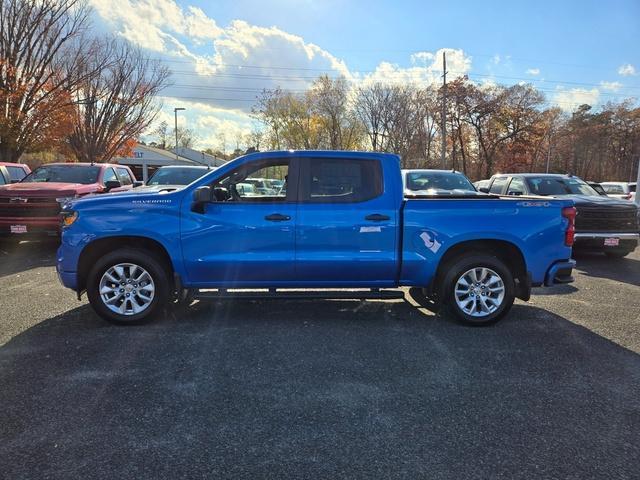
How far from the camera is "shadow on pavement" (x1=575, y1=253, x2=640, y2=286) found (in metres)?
8.20

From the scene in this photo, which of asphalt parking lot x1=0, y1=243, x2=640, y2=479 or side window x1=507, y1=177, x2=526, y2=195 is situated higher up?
side window x1=507, y1=177, x2=526, y2=195

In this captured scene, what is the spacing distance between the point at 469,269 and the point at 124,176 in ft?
34.6

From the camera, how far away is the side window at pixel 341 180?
518 cm

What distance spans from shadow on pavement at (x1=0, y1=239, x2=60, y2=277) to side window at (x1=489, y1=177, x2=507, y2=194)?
10512 mm

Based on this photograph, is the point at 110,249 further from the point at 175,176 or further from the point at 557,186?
the point at 557,186

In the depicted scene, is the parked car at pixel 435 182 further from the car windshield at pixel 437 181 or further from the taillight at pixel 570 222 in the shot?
the taillight at pixel 570 222

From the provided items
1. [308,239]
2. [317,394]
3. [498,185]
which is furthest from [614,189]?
[317,394]

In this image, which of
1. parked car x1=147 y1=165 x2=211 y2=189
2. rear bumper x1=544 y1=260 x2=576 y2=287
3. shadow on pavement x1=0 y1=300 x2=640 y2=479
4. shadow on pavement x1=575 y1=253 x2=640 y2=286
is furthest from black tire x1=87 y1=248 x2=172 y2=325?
shadow on pavement x1=575 y1=253 x2=640 y2=286

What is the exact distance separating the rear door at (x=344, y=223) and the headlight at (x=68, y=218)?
2467mm

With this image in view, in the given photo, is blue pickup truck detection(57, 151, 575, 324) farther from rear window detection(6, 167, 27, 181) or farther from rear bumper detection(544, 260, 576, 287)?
rear window detection(6, 167, 27, 181)

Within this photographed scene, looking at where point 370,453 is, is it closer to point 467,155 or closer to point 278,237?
point 278,237

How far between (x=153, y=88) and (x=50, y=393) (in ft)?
85.7

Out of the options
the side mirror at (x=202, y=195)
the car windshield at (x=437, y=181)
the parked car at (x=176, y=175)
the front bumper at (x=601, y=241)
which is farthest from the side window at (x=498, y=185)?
the side mirror at (x=202, y=195)

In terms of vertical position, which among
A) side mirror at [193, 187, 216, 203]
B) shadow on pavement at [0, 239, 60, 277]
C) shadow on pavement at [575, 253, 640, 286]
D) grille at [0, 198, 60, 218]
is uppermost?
side mirror at [193, 187, 216, 203]
